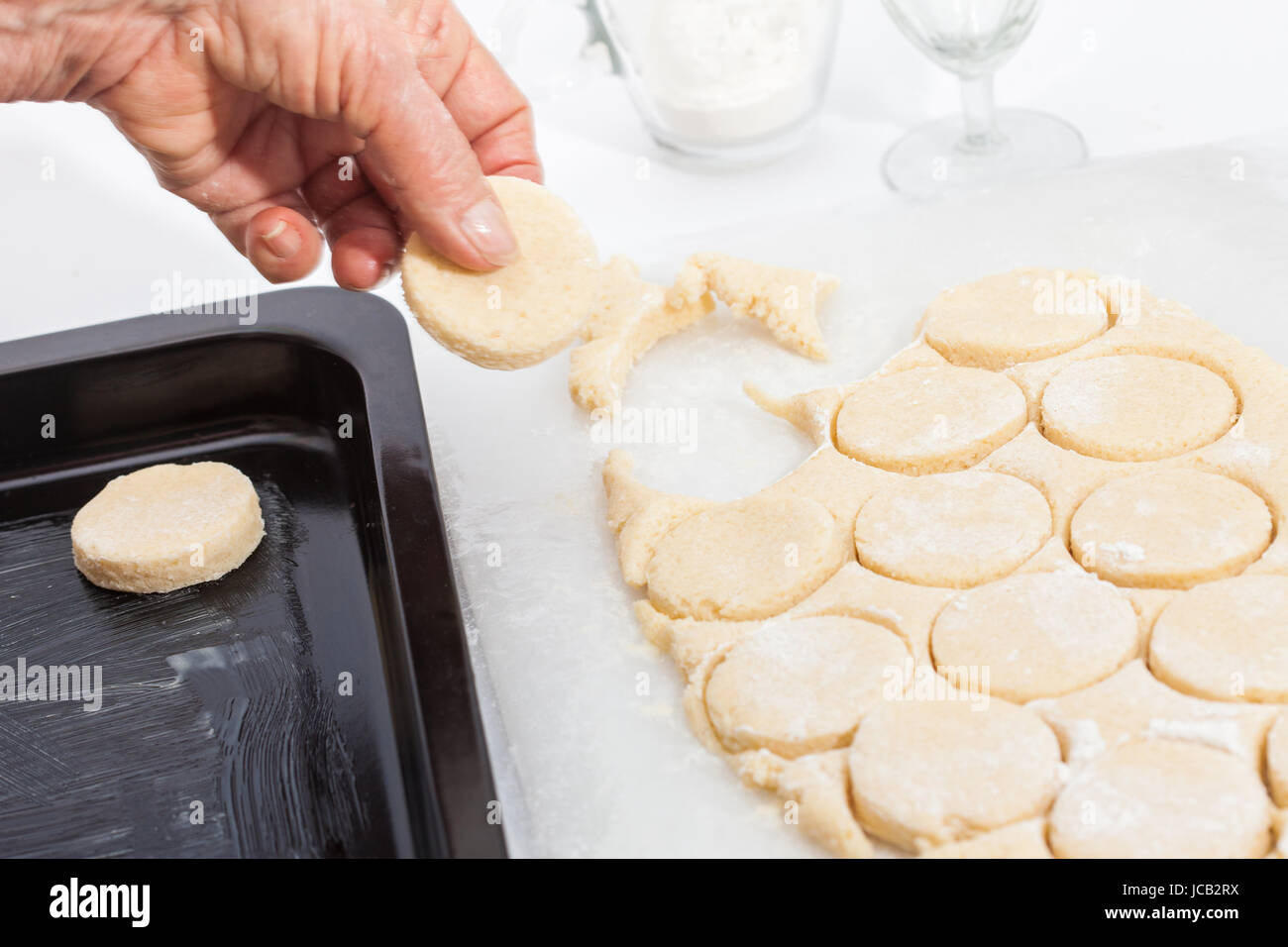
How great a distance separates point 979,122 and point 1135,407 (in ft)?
3.09

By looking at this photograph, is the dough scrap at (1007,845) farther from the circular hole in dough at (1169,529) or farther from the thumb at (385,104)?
the thumb at (385,104)

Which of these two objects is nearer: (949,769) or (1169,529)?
(949,769)

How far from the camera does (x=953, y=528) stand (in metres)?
1.41

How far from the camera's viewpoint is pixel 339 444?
1758 millimetres

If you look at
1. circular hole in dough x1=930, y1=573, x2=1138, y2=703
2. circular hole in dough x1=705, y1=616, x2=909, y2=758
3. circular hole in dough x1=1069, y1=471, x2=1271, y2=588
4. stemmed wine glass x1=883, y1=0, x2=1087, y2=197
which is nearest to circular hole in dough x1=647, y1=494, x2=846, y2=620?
circular hole in dough x1=705, y1=616, x2=909, y2=758

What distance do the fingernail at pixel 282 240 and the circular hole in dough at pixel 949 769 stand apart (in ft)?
3.10

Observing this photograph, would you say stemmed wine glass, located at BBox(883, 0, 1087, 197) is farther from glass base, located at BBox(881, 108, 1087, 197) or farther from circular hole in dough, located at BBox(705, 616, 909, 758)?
circular hole in dough, located at BBox(705, 616, 909, 758)

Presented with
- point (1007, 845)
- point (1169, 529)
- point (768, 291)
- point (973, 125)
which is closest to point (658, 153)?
point (973, 125)

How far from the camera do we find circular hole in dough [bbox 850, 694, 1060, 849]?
44.8 inches

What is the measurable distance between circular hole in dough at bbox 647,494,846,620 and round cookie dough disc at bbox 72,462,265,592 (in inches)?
20.9

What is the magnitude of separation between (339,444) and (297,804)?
56 cm

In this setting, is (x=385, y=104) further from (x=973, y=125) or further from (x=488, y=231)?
(x=973, y=125)

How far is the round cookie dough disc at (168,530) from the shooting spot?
158 cm

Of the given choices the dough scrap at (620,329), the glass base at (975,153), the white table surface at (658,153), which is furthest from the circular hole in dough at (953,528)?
the glass base at (975,153)
